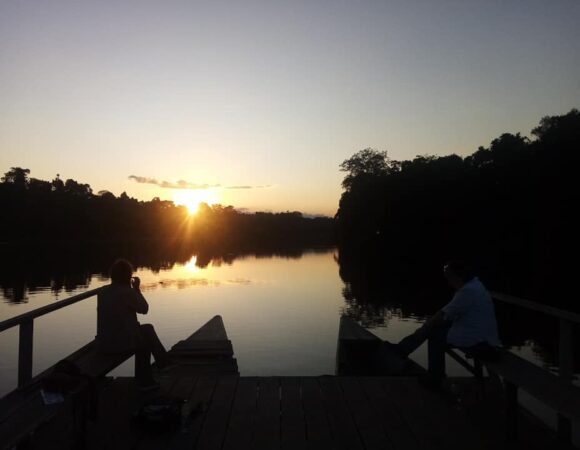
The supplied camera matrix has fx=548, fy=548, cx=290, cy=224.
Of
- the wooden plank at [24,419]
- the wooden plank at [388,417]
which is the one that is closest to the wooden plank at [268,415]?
the wooden plank at [388,417]

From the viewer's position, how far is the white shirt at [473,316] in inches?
247

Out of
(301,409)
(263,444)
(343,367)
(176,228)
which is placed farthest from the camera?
(176,228)

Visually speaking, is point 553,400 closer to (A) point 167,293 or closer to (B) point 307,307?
(B) point 307,307

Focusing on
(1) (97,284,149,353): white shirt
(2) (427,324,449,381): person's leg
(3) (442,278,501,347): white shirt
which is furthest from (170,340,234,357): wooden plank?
(3) (442,278,501,347): white shirt

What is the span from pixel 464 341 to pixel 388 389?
1274 mm

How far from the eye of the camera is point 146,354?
676cm

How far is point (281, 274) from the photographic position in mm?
48312

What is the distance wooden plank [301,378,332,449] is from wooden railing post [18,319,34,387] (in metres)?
2.85

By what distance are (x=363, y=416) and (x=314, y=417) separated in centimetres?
54

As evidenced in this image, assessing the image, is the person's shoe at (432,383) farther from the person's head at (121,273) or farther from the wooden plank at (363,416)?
the person's head at (121,273)

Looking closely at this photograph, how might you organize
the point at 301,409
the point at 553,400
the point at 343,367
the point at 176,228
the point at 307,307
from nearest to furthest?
the point at 553,400
the point at 301,409
the point at 343,367
the point at 307,307
the point at 176,228

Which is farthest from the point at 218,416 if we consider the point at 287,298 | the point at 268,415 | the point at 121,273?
the point at 287,298

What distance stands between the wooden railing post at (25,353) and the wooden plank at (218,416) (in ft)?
6.01

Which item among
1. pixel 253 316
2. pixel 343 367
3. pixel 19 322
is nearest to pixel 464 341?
pixel 19 322
